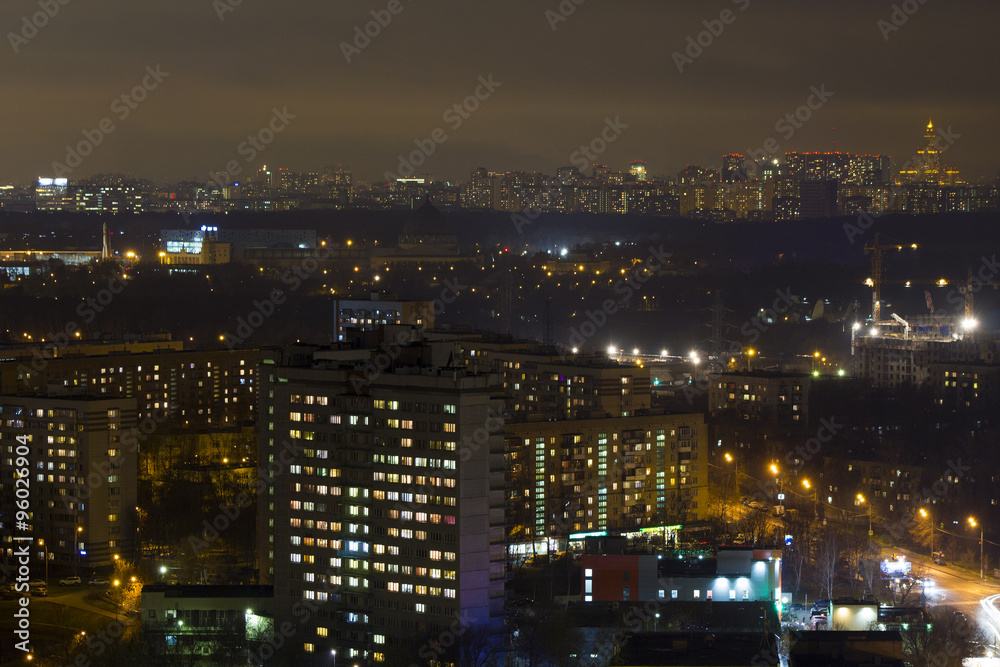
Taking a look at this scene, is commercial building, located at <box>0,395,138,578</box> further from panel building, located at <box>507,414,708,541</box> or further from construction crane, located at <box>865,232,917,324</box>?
construction crane, located at <box>865,232,917,324</box>

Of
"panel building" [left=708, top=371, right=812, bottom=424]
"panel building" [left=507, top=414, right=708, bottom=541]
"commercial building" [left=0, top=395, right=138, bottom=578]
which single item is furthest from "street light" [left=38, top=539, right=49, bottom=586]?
"panel building" [left=708, top=371, right=812, bottom=424]

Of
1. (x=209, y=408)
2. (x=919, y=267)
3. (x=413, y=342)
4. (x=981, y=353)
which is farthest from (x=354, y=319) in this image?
(x=919, y=267)

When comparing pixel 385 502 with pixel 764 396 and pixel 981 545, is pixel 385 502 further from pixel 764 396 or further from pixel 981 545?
pixel 764 396

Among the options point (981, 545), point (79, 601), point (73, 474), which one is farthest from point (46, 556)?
point (981, 545)

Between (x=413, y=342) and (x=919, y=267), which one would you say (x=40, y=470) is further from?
(x=919, y=267)

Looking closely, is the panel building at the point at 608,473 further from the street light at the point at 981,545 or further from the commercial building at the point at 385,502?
the commercial building at the point at 385,502

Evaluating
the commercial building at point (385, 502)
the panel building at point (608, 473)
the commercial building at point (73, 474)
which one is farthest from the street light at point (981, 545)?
the commercial building at point (73, 474)

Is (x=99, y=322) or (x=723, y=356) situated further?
(x=99, y=322)
